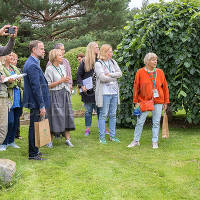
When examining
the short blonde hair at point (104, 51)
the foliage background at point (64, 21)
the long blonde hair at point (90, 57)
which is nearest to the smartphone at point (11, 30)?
the short blonde hair at point (104, 51)

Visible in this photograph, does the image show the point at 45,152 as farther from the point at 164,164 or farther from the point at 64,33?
the point at 64,33

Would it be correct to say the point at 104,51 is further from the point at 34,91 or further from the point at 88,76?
the point at 34,91

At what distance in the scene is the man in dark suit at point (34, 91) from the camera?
470cm

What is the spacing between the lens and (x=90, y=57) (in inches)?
253

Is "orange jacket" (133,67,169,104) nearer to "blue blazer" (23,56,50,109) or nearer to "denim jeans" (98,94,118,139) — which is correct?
"denim jeans" (98,94,118,139)

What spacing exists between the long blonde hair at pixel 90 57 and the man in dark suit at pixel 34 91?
1.65m

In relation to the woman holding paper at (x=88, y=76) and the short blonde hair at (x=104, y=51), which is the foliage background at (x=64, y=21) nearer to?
the woman holding paper at (x=88, y=76)

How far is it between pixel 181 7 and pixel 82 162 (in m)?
4.21

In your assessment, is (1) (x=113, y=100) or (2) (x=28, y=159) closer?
(2) (x=28, y=159)

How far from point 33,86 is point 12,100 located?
36.7 inches

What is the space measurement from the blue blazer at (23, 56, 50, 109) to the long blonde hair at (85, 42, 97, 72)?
5.72 feet

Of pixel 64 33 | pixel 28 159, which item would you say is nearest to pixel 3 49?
pixel 28 159

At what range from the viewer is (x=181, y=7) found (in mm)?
6812

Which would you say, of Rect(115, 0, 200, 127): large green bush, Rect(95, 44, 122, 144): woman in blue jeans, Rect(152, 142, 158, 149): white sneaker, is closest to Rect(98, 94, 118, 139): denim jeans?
Rect(95, 44, 122, 144): woman in blue jeans
